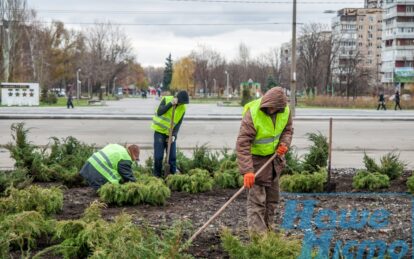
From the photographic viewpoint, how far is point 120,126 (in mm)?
22984

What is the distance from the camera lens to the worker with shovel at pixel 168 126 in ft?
29.6

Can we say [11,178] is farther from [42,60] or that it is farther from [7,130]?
[42,60]

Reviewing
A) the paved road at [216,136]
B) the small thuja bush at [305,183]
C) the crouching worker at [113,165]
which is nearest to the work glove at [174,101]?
the crouching worker at [113,165]

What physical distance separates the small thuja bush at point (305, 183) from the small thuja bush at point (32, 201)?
3.27 meters

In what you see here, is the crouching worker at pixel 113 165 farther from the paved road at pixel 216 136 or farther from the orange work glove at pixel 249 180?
the paved road at pixel 216 136

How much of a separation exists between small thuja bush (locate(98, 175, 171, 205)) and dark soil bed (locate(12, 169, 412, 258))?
0.28 ft

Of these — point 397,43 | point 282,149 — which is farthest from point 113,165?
point 397,43

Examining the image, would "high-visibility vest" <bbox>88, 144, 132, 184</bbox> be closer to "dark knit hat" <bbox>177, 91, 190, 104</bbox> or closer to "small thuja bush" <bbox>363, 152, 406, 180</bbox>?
"dark knit hat" <bbox>177, 91, 190, 104</bbox>

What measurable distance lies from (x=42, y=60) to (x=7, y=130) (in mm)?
49257

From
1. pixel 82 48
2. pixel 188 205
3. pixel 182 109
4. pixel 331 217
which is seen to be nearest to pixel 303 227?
pixel 331 217

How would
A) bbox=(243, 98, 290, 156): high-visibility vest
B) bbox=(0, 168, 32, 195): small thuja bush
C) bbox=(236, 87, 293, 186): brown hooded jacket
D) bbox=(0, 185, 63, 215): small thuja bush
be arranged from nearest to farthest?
bbox=(236, 87, 293, 186): brown hooded jacket
bbox=(243, 98, 290, 156): high-visibility vest
bbox=(0, 185, 63, 215): small thuja bush
bbox=(0, 168, 32, 195): small thuja bush

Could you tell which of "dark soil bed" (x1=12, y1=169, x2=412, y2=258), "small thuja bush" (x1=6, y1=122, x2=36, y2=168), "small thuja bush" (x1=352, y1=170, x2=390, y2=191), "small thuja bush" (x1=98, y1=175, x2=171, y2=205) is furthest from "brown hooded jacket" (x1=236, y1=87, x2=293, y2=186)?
"small thuja bush" (x1=6, y1=122, x2=36, y2=168)

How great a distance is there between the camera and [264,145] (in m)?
5.67

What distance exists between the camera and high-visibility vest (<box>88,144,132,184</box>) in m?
7.34
